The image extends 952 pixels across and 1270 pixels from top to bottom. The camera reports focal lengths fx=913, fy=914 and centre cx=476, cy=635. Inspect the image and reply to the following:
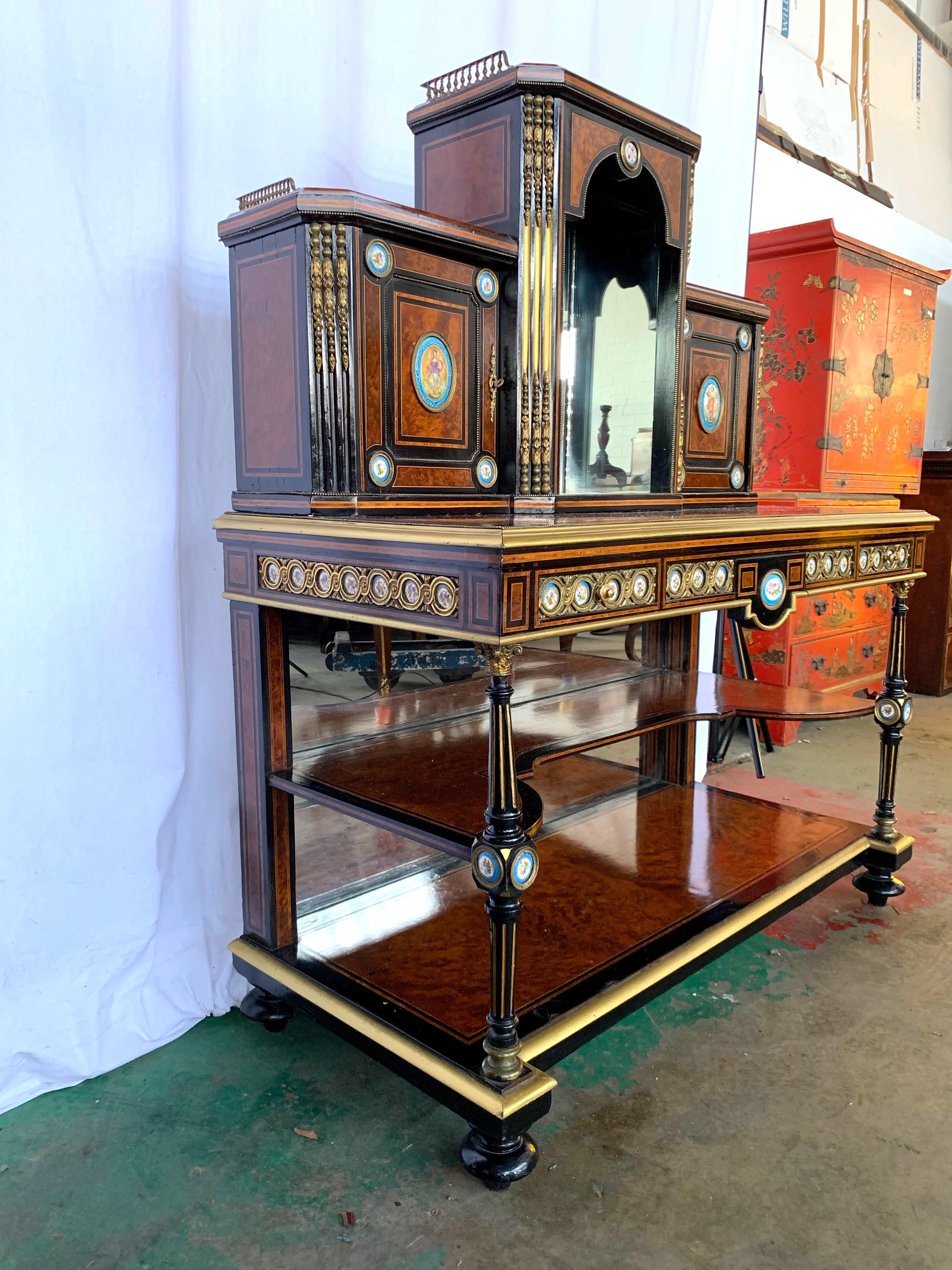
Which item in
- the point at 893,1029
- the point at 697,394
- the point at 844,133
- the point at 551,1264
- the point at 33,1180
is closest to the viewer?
the point at 551,1264

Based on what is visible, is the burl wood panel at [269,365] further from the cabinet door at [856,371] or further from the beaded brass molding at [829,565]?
the cabinet door at [856,371]

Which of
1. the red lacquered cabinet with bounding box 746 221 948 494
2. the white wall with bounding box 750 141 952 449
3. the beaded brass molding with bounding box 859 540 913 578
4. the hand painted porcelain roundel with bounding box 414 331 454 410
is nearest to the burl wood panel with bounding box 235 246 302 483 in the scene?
the hand painted porcelain roundel with bounding box 414 331 454 410

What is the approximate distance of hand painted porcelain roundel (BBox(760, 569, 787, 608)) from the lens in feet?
7.04

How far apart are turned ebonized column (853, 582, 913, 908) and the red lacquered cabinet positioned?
182cm

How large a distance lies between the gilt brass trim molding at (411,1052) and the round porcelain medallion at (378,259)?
145 centimetres

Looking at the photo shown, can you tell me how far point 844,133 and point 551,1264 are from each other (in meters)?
5.67

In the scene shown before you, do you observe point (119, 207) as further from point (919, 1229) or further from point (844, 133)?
point (844, 133)

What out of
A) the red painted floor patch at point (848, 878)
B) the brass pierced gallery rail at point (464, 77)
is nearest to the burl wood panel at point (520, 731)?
the red painted floor patch at point (848, 878)

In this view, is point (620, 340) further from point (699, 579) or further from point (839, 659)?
point (839, 659)

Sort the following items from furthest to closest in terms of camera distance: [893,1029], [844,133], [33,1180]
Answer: [844,133], [893,1029], [33,1180]

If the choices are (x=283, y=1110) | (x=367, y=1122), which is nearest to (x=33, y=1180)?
(x=283, y=1110)

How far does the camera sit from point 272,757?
206cm

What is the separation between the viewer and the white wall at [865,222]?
4.66 metres

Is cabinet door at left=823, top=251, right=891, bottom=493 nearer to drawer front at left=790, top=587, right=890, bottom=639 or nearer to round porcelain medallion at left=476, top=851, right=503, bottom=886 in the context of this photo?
drawer front at left=790, top=587, right=890, bottom=639
